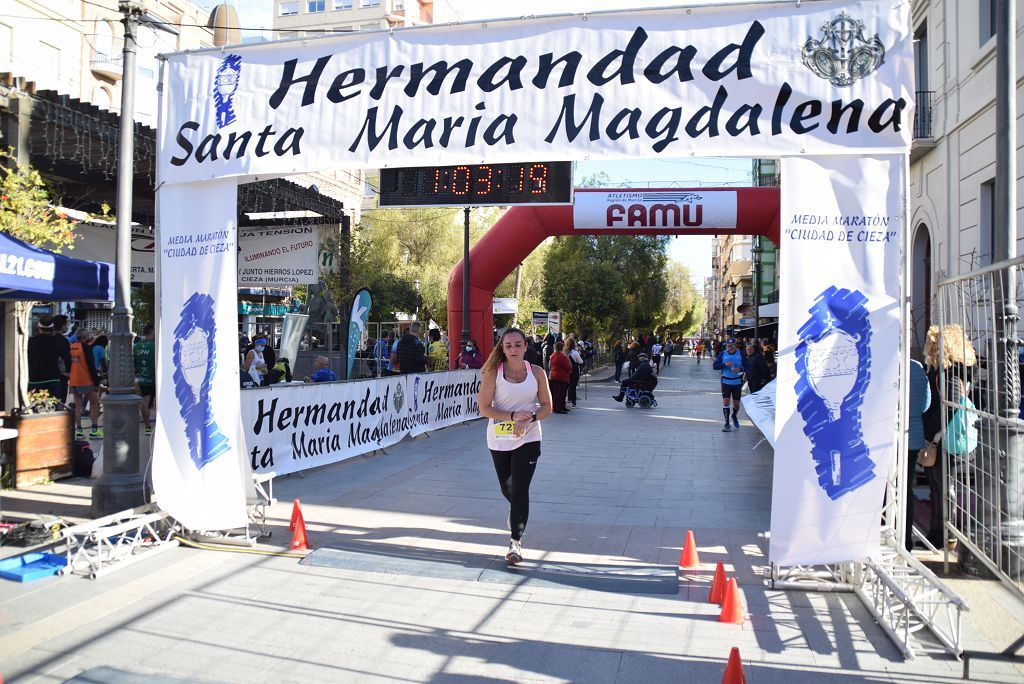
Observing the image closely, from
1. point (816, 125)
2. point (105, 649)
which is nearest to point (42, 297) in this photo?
point (105, 649)

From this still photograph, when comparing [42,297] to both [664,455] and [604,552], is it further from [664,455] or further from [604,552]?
[664,455]

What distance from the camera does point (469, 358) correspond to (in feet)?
55.9

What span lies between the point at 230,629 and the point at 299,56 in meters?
4.18

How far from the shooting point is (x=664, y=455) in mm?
11727

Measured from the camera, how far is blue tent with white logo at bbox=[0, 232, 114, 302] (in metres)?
6.60

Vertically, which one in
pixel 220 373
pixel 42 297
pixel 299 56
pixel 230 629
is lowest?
pixel 230 629

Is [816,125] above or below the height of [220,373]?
above

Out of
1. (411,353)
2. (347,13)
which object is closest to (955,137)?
(411,353)

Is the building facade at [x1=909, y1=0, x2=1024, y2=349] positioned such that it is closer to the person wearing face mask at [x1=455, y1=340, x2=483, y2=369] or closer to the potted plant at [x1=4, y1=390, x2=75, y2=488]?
the person wearing face mask at [x1=455, y1=340, x2=483, y2=369]

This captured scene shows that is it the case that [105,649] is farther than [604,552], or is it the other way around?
[604,552]

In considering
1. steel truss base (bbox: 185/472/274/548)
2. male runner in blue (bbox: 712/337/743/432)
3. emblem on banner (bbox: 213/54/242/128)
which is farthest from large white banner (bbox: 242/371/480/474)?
male runner in blue (bbox: 712/337/743/432)

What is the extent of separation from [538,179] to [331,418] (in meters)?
4.87

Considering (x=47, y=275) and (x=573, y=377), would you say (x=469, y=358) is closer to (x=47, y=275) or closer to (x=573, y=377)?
(x=573, y=377)

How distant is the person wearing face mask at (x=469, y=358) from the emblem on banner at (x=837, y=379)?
39.8ft
